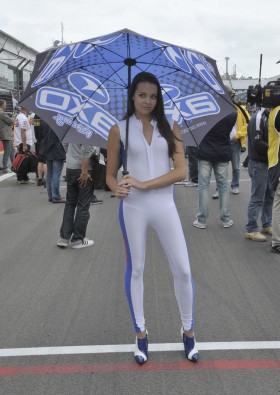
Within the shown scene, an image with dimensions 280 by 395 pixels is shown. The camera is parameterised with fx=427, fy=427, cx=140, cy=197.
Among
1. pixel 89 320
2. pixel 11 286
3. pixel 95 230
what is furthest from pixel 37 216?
pixel 89 320

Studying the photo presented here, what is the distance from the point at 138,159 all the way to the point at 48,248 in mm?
3175

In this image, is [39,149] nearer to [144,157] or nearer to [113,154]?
[113,154]

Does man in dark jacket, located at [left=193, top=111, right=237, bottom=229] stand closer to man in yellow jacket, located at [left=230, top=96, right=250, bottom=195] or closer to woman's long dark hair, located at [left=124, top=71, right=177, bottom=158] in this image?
man in yellow jacket, located at [left=230, top=96, right=250, bottom=195]

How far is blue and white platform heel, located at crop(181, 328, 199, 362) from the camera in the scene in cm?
288

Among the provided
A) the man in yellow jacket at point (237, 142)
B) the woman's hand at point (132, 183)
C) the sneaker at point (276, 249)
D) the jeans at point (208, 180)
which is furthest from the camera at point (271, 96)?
the man in yellow jacket at point (237, 142)

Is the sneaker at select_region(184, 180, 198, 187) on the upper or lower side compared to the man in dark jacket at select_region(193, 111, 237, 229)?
lower

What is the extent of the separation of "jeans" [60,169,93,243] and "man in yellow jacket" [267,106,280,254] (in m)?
2.18

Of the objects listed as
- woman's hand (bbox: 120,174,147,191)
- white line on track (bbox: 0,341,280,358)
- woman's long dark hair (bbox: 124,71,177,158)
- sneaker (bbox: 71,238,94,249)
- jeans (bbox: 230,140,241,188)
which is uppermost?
woman's long dark hair (bbox: 124,71,177,158)

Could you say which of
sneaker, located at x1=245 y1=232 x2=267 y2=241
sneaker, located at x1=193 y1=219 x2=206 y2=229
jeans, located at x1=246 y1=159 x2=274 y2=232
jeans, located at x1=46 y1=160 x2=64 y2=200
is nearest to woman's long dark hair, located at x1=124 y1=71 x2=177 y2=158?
jeans, located at x1=246 y1=159 x2=274 y2=232

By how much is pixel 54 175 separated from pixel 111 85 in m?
4.99

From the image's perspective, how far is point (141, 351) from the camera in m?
2.89

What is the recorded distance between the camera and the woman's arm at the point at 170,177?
262 centimetres

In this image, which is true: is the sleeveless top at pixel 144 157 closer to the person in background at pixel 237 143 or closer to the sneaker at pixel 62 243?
the sneaker at pixel 62 243

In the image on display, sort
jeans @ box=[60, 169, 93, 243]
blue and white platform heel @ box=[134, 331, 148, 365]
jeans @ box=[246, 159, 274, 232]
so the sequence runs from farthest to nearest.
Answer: jeans @ box=[246, 159, 274, 232] < jeans @ box=[60, 169, 93, 243] < blue and white platform heel @ box=[134, 331, 148, 365]
